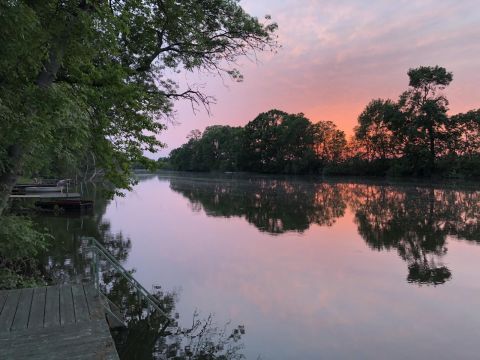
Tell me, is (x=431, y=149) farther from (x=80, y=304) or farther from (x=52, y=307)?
(x=52, y=307)

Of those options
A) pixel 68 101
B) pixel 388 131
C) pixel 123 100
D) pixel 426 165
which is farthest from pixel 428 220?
pixel 388 131

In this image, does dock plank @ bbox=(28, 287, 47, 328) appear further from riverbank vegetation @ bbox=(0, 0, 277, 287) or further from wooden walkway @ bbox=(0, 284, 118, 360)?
riverbank vegetation @ bbox=(0, 0, 277, 287)

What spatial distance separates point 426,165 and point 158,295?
65.3 metres

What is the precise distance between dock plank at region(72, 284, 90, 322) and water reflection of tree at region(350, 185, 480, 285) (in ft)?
29.5

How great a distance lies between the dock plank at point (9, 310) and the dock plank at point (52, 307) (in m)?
0.37

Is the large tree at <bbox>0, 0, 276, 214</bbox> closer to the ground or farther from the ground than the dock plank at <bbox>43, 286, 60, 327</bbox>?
farther from the ground

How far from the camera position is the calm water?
759cm

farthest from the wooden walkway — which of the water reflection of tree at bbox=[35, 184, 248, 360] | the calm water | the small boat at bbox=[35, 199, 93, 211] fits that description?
the small boat at bbox=[35, 199, 93, 211]

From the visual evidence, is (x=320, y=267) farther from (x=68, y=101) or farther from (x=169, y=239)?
(x=68, y=101)

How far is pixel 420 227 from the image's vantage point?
770 inches

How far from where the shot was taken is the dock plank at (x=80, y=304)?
484cm

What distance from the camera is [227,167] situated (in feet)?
389

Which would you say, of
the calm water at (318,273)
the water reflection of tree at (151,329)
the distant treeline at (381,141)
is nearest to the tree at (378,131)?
the distant treeline at (381,141)

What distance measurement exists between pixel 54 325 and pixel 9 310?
86 centimetres
